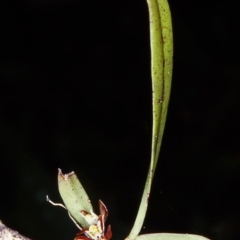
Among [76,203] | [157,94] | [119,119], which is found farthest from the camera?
[119,119]

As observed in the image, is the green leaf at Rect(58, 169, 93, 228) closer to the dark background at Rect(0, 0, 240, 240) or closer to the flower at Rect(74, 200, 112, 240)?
the flower at Rect(74, 200, 112, 240)

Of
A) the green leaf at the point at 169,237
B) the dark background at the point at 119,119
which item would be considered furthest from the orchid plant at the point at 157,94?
the dark background at the point at 119,119

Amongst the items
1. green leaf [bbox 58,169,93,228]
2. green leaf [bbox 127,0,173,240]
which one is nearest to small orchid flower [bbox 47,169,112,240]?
→ green leaf [bbox 58,169,93,228]

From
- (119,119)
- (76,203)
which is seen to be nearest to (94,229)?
(76,203)

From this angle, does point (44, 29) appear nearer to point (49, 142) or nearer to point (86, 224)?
point (49, 142)

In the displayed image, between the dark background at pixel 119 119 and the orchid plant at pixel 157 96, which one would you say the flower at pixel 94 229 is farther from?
the dark background at pixel 119 119

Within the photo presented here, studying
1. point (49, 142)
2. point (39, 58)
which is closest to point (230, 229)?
point (49, 142)

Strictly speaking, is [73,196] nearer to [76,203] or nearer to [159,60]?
[76,203]
